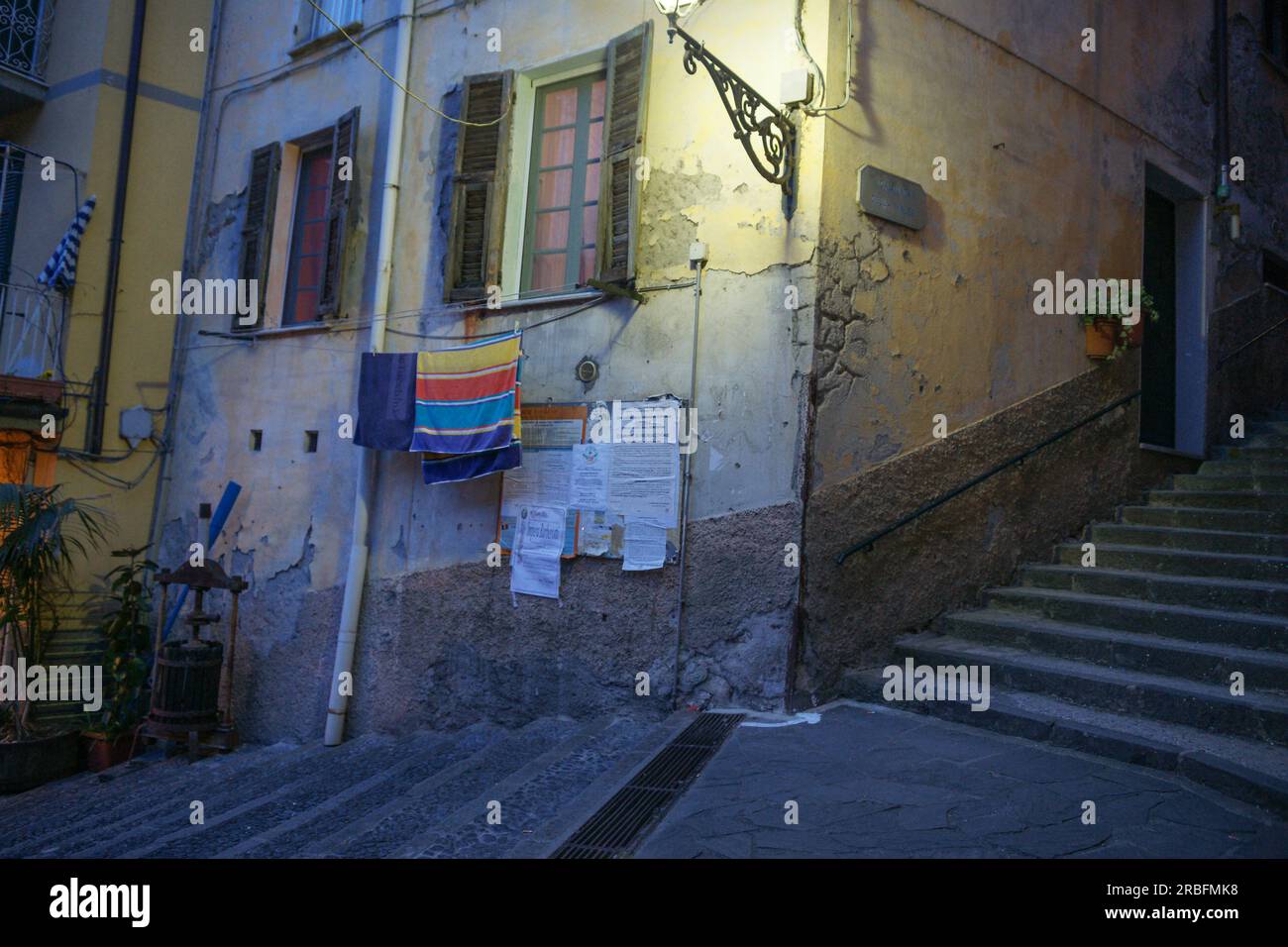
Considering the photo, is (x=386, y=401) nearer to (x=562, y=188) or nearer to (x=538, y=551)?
(x=538, y=551)

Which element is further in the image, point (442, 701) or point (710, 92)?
point (442, 701)

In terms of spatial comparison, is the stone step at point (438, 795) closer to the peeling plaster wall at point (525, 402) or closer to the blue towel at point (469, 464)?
the peeling plaster wall at point (525, 402)

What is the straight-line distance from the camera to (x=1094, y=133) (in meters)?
7.60

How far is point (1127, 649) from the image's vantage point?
5352 mm

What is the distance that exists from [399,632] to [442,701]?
0.68 metres

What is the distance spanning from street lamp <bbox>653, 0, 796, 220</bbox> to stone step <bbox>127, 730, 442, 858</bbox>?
171 inches

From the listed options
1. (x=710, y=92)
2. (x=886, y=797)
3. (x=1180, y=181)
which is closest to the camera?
(x=886, y=797)

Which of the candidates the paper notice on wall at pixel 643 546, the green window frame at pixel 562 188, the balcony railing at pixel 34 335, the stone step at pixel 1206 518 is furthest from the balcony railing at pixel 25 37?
the stone step at pixel 1206 518

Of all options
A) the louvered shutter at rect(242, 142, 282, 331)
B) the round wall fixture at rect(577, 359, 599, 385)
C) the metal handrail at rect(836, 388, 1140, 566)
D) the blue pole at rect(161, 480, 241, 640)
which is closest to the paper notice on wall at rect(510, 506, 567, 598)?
the round wall fixture at rect(577, 359, 599, 385)

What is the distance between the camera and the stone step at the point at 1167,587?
18.0 feet

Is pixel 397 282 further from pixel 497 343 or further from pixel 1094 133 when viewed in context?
pixel 1094 133

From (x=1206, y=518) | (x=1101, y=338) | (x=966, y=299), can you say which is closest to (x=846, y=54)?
(x=966, y=299)

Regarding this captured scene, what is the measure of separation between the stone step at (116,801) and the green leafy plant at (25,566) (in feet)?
4.03
